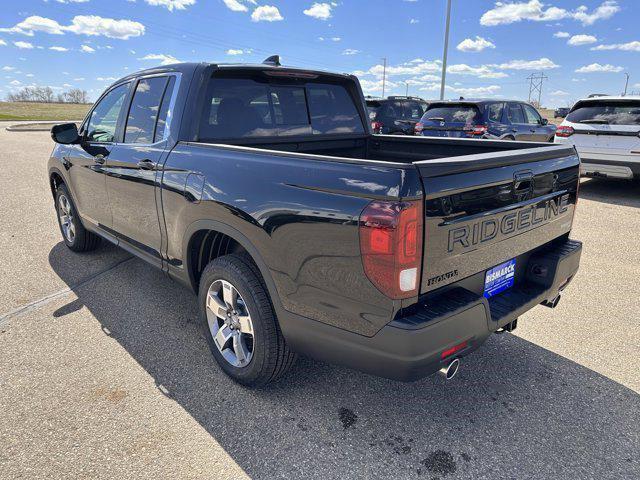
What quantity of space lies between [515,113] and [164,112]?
33.1 feet

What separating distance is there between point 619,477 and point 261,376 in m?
1.81

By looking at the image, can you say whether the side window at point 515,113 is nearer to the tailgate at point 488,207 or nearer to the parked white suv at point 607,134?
the parked white suv at point 607,134

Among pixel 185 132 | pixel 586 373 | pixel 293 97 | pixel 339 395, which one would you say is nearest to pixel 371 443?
pixel 339 395

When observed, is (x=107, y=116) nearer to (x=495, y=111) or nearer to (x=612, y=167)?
(x=612, y=167)

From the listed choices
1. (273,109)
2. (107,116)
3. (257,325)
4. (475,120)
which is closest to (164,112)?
(273,109)

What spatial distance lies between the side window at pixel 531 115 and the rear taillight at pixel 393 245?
11315mm

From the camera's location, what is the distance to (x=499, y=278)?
2.57m

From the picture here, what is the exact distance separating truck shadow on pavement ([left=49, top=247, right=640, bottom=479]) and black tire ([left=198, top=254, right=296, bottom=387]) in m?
0.17

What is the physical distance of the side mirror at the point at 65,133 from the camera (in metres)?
4.16

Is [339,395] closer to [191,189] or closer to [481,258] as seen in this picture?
[481,258]

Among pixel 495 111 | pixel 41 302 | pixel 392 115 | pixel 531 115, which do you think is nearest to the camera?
pixel 41 302

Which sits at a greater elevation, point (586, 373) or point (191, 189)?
point (191, 189)

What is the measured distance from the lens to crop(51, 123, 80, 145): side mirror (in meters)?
4.16

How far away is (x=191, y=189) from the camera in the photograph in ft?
9.46
